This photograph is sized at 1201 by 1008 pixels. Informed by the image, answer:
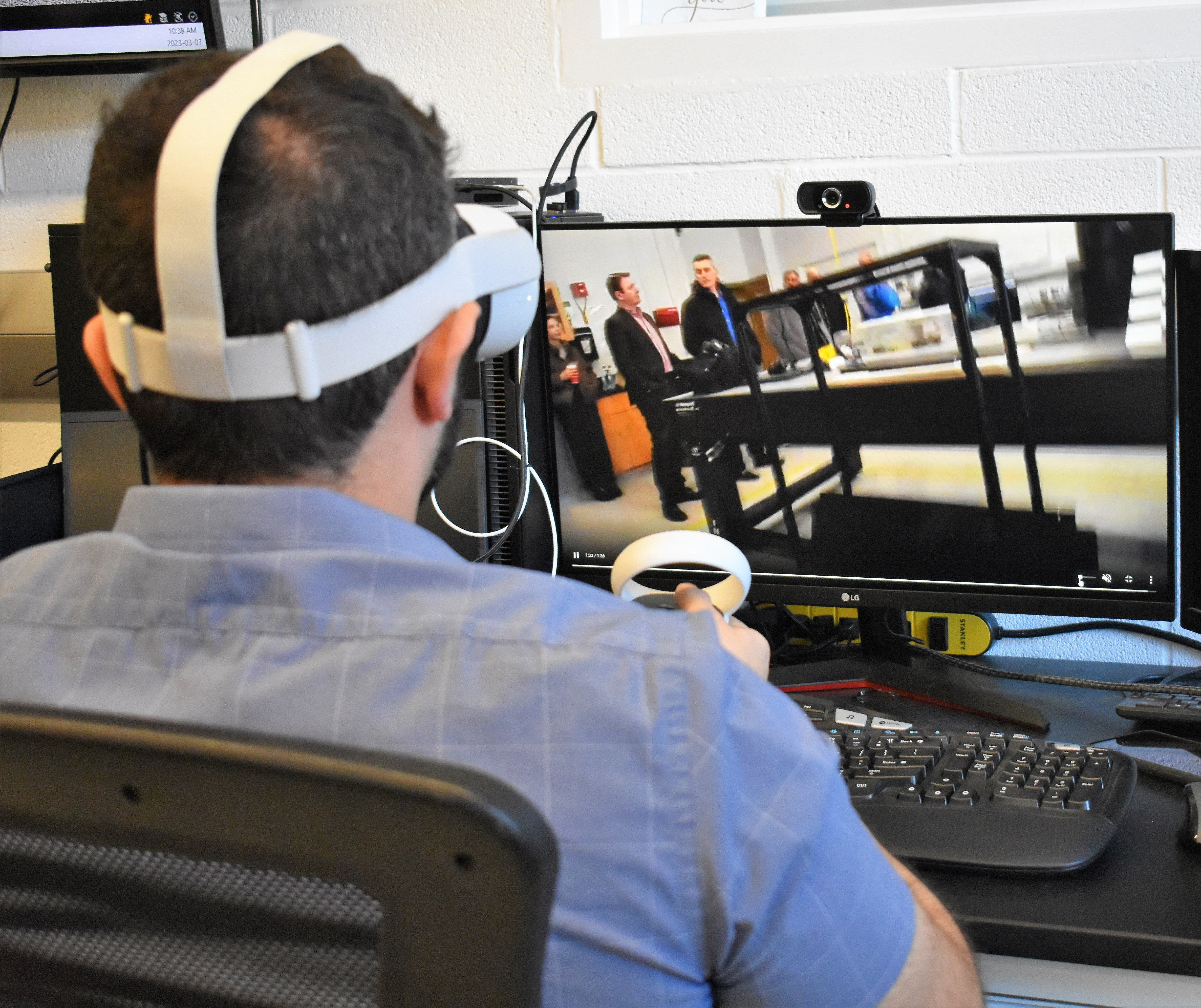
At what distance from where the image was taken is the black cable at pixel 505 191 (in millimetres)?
1198

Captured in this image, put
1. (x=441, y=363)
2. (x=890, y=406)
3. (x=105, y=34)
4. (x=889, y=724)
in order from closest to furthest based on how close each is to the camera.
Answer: (x=441, y=363)
(x=889, y=724)
(x=890, y=406)
(x=105, y=34)

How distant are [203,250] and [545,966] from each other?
0.36 m

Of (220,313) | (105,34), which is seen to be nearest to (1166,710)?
(220,313)

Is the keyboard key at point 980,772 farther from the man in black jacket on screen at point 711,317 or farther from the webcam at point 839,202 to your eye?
the webcam at point 839,202

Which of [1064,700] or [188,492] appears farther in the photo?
[1064,700]

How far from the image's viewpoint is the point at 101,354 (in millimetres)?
625

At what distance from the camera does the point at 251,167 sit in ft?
1.79

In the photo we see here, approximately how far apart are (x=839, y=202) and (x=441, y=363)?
0.62 meters

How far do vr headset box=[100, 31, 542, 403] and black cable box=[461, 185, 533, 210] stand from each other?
1.94 feet

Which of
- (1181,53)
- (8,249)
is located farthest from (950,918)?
(8,249)

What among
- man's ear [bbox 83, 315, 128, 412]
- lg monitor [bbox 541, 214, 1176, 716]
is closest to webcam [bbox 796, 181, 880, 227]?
lg monitor [bbox 541, 214, 1176, 716]

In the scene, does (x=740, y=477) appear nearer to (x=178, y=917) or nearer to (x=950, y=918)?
(x=950, y=918)

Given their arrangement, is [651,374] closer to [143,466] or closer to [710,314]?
[710,314]

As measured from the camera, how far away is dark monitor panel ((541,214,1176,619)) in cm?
105
